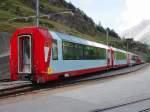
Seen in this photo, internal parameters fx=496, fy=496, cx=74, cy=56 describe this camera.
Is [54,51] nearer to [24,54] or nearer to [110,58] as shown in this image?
[24,54]

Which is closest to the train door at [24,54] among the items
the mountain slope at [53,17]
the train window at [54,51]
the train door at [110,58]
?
the train window at [54,51]

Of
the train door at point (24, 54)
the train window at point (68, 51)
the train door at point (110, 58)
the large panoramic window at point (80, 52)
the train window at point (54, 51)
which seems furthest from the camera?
the train door at point (110, 58)

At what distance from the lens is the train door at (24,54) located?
92.3ft

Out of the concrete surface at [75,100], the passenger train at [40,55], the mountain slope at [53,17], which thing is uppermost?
the mountain slope at [53,17]

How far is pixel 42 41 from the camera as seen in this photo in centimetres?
2759

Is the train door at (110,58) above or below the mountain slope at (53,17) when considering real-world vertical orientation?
below

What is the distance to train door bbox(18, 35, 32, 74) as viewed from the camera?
28.1 metres

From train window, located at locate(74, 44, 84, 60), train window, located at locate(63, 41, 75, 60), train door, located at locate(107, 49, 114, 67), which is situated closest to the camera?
train window, located at locate(63, 41, 75, 60)

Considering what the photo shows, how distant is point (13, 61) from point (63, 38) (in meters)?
3.81

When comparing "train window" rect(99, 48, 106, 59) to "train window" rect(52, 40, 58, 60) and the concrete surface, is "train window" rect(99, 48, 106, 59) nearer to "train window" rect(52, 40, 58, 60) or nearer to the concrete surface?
"train window" rect(52, 40, 58, 60)

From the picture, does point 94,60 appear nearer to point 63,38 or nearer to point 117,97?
point 63,38

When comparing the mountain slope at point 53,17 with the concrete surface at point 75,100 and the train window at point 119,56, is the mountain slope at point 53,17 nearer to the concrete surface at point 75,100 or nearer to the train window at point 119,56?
the train window at point 119,56

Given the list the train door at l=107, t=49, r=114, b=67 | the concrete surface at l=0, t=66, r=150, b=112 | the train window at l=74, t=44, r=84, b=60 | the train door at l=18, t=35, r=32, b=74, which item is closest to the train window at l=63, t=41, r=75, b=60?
the train window at l=74, t=44, r=84, b=60

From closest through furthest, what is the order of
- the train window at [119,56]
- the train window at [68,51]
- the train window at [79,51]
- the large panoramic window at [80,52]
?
the train window at [68,51] < the large panoramic window at [80,52] < the train window at [79,51] < the train window at [119,56]
